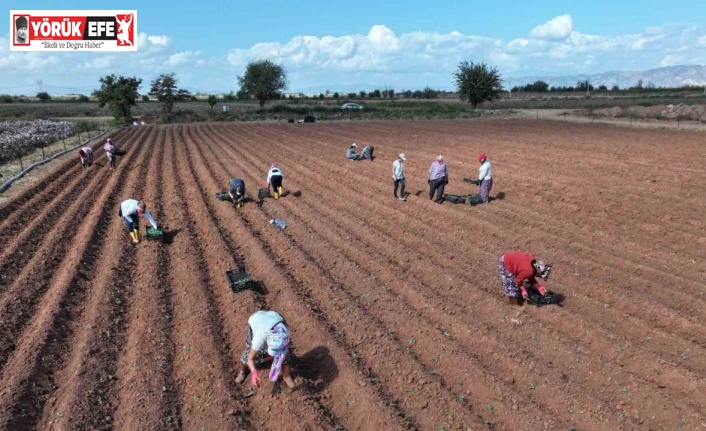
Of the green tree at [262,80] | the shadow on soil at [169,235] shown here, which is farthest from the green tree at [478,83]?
the shadow on soil at [169,235]

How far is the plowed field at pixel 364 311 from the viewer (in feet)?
19.0

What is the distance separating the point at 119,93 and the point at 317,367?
5269 centimetres

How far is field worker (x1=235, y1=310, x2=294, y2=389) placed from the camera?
18.8 feet

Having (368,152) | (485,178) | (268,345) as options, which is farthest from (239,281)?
(368,152)

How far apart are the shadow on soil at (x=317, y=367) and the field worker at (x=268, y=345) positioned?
1.01 ft

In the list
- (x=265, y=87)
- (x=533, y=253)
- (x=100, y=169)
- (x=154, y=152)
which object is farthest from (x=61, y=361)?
(x=265, y=87)

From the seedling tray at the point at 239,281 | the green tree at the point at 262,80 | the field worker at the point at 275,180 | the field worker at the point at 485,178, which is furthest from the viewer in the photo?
the green tree at the point at 262,80

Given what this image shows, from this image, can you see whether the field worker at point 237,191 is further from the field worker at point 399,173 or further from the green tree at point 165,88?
the green tree at point 165,88

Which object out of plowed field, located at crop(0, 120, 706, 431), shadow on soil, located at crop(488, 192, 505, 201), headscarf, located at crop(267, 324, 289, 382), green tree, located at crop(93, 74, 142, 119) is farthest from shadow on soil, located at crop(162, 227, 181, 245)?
green tree, located at crop(93, 74, 142, 119)

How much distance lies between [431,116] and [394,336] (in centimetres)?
5203

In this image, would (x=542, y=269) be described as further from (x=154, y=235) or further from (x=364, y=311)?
(x=154, y=235)

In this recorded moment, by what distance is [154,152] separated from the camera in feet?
87.3

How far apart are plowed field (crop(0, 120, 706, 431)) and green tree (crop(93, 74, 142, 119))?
40.0 meters

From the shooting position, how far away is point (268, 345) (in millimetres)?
5754
